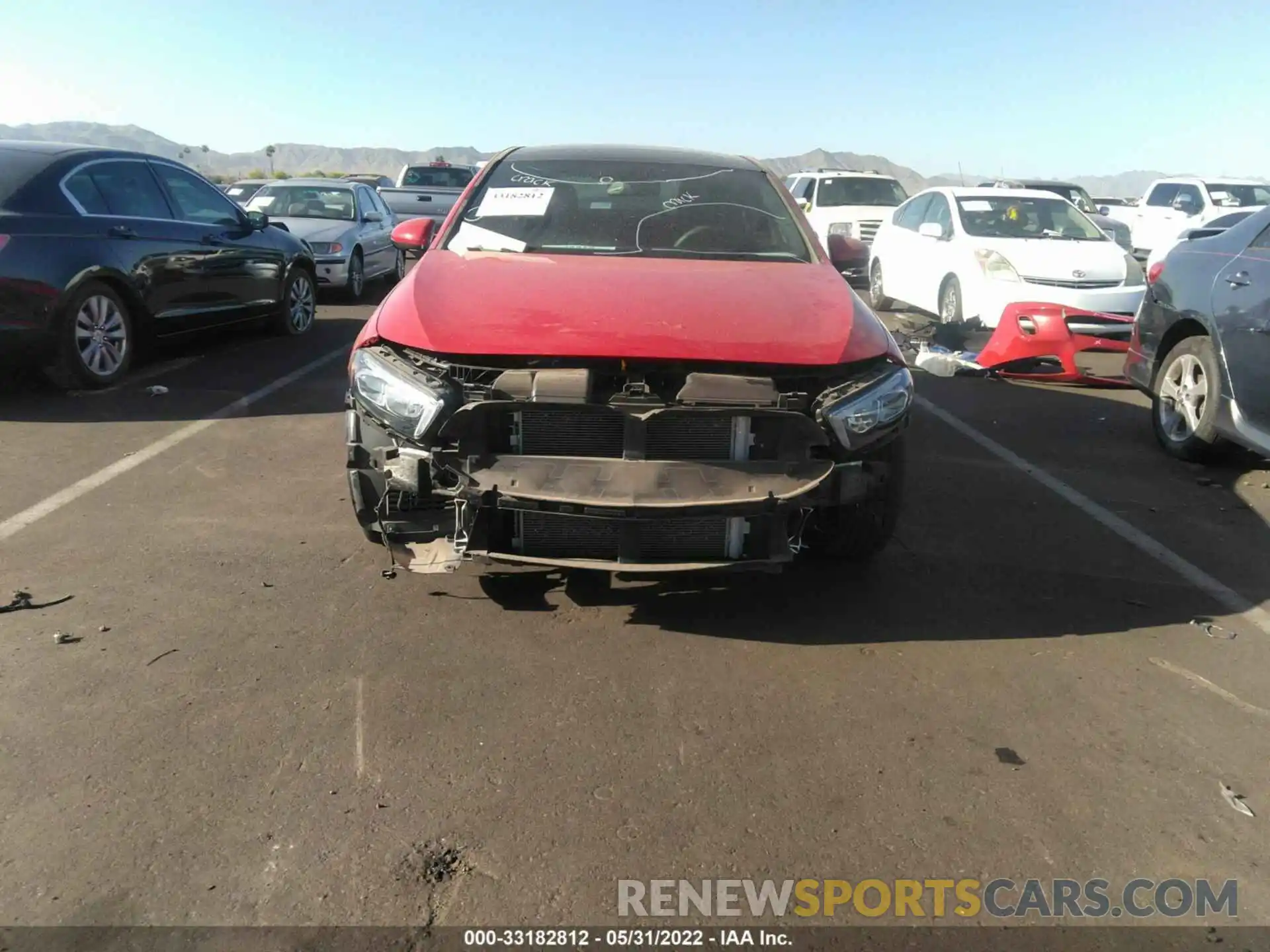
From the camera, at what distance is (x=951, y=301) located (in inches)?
413

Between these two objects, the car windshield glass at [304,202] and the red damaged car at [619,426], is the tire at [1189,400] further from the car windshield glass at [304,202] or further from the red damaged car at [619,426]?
the car windshield glass at [304,202]

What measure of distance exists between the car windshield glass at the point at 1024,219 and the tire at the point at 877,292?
1953 millimetres

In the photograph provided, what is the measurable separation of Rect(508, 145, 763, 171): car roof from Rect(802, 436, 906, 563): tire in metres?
2.32

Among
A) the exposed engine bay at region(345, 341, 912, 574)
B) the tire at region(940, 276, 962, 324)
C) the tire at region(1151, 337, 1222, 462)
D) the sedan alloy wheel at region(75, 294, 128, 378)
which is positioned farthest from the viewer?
the tire at region(940, 276, 962, 324)

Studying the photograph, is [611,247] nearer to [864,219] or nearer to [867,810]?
[867,810]

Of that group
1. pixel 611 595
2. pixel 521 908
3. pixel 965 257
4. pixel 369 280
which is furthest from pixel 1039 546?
pixel 369 280

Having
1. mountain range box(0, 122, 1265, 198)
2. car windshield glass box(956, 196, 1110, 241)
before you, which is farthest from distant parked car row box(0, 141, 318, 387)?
mountain range box(0, 122, 1265, 198)

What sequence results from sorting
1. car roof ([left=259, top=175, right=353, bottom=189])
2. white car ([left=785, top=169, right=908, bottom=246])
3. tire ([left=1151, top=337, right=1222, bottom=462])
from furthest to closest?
white car ([left=785, top=169, right=908, bottom=246]) < car roof ([left=259, top=175, right=353, bottom=189]) < tire ([left=1151, top=337, right=1222, bottom=462])

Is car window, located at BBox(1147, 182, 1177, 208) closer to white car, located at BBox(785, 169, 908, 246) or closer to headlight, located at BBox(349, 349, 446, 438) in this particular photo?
white car, located at BBox(785, 169, 908, 246)

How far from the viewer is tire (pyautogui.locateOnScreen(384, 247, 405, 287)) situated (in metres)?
14.6

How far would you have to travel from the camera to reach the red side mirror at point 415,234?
5352 millimetres

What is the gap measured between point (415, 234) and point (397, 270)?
9.94 metres

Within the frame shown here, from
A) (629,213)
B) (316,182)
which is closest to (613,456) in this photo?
(629,213)

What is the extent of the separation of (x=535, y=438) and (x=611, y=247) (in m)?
1.46
